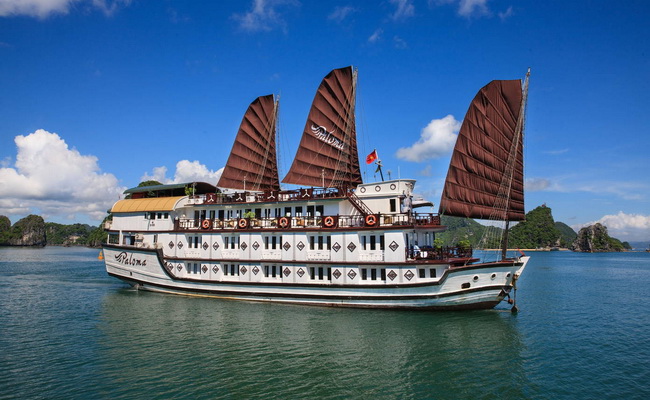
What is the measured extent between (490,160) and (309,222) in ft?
39.0

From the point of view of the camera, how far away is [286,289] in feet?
74.6

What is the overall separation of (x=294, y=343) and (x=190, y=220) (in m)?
14.9

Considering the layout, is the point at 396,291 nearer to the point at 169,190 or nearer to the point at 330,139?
the point at 330,139

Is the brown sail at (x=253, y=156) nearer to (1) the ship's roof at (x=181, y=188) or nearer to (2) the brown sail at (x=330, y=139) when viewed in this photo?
(1) the ship's roof at (x=181, y=188)

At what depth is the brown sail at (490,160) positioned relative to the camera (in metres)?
22.3

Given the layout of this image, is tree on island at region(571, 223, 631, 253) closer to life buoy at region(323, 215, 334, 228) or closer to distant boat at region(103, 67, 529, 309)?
distant boat at region(103, 67, 529, 309)

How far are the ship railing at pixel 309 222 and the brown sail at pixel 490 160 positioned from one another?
3.04m

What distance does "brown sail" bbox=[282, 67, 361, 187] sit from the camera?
2645 centimetres

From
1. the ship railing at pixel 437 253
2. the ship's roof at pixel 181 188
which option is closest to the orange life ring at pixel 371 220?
the ship railing at pixel 437 253

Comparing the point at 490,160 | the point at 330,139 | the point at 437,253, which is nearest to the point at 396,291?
the point at 437,253

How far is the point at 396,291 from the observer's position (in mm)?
20406

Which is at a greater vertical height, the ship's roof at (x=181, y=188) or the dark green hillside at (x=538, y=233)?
the ship's roof at (x=181, y=188)

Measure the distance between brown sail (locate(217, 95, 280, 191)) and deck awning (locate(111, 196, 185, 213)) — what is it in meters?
4.66

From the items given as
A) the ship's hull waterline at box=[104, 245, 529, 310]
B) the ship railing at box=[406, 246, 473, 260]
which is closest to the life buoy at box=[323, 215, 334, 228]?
the ship's hull waterline at box=[104, 245, 529, 310]
